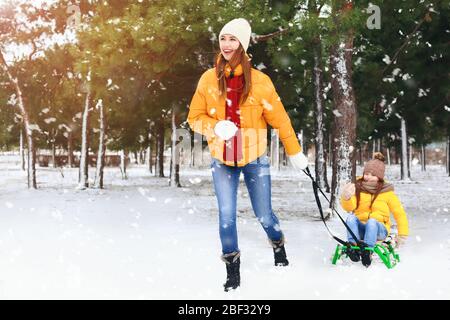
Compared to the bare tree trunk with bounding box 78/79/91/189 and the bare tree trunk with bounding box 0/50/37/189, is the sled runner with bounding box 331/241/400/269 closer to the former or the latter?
the bare tree trunk with bounding box 78/79/91/189

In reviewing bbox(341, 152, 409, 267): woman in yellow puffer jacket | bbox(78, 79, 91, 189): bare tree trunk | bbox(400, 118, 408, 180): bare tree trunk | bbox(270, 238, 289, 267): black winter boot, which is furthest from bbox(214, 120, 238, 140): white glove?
bbox(400, 118, 408, 180): bare tree trunk

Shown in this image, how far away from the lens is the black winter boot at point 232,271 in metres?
4.93

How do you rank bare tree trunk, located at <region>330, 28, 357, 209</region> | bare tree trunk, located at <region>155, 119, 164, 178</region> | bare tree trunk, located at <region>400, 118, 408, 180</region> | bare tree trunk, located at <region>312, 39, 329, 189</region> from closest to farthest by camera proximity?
bare tree trunk, located at <region>330, 28, 357, 209</region> → bare tree trunk, located at <region>312, 39, 329, 189</region> → bare tree trunk, located at <region>155, 119, 164, 178</region> → bare tree trunk, located at <region>400, 118, 408, 180</region>

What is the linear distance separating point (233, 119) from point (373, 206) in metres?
2.03

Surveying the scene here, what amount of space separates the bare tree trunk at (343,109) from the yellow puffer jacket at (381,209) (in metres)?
3.89

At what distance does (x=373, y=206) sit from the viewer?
6.12 metres

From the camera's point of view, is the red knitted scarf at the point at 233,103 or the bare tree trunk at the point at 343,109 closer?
the red knitted scarf at the point at 233,103

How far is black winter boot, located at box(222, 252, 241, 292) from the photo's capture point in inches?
194

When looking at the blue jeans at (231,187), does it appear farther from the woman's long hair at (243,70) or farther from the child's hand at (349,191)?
the child's hand at (349,191)

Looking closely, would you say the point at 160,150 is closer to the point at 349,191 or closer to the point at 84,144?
the point at 84,144

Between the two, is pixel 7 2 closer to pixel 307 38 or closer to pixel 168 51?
pixel 168 51

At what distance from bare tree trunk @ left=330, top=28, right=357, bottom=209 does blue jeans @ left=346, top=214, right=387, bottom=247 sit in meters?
3.89

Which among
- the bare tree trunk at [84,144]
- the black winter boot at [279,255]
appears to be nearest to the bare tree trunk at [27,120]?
the bare tree trunk at [84,144]

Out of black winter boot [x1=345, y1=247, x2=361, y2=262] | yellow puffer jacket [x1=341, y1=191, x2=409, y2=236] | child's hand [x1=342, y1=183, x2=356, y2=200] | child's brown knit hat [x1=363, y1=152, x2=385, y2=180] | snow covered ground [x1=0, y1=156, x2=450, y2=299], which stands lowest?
snow covered ground [x1=0, y1=156, x2=450, y2=299]
